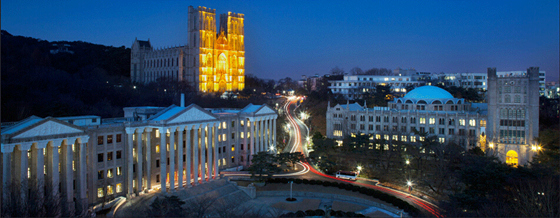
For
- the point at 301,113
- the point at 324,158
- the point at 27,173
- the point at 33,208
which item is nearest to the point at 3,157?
the point at 27,173

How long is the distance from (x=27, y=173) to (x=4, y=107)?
1315 inches

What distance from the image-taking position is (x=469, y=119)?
224 feet

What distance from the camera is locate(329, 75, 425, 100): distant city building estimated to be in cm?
12162

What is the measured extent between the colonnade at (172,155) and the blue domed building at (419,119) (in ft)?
96.9

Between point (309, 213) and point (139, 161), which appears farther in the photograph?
point (139, 161)

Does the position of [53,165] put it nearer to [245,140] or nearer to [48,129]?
[48,129]

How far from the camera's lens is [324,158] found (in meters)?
57.9

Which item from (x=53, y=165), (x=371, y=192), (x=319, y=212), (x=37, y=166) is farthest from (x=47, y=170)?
(x=371, y=192)

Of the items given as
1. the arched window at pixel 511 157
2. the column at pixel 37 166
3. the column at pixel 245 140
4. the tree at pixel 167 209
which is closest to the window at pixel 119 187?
the column at pixel 37 166

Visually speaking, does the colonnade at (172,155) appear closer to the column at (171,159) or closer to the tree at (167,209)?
the column at (171,159)

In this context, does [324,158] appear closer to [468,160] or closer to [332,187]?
[332,187]

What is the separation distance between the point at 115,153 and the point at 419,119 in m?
53.5

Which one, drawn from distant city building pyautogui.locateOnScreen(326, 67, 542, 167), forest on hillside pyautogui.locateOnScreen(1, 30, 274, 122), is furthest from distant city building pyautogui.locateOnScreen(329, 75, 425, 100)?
distant city building pyautogui.locateOnScreen(326, 67, 542, 167)

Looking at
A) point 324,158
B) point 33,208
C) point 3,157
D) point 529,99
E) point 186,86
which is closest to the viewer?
point 33,208
